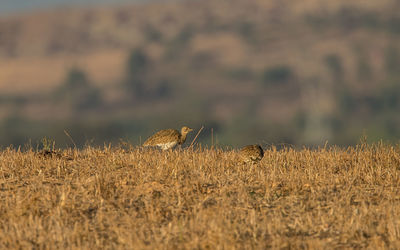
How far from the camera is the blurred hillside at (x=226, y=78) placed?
12669cm

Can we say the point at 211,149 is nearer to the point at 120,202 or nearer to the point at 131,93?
the point at 120,202

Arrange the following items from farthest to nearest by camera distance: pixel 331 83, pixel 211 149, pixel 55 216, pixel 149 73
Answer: pixel 149 73, pixel 331 83, pixel 211 149, pixel 55 216

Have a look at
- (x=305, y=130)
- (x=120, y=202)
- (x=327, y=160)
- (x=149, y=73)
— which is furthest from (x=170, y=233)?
(x=149, y=73)

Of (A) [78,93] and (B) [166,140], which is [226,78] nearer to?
(A) [78,93]

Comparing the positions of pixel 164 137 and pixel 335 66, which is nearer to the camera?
pixel 164 137

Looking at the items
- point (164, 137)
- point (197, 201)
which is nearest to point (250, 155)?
point (197, 201)

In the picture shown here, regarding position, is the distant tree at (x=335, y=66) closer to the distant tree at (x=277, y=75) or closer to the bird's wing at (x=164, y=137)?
the distant tree at (x=277, y=75)

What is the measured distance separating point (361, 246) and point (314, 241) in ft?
2.03

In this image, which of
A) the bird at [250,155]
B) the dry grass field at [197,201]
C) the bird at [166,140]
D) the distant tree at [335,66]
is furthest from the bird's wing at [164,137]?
the distant tree at [335,66]

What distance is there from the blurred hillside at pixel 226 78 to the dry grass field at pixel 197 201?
83875 mm

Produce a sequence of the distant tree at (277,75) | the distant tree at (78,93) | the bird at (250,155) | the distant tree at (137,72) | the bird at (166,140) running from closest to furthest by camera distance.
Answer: the bird at (250,155), the bird at (166,140), the distant tree at (78,93), the distant tree at (137,72), the distant tree at (277,75)

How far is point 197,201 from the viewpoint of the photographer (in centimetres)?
1125

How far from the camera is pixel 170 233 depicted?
9.72m

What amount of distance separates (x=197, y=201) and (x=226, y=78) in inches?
5823
